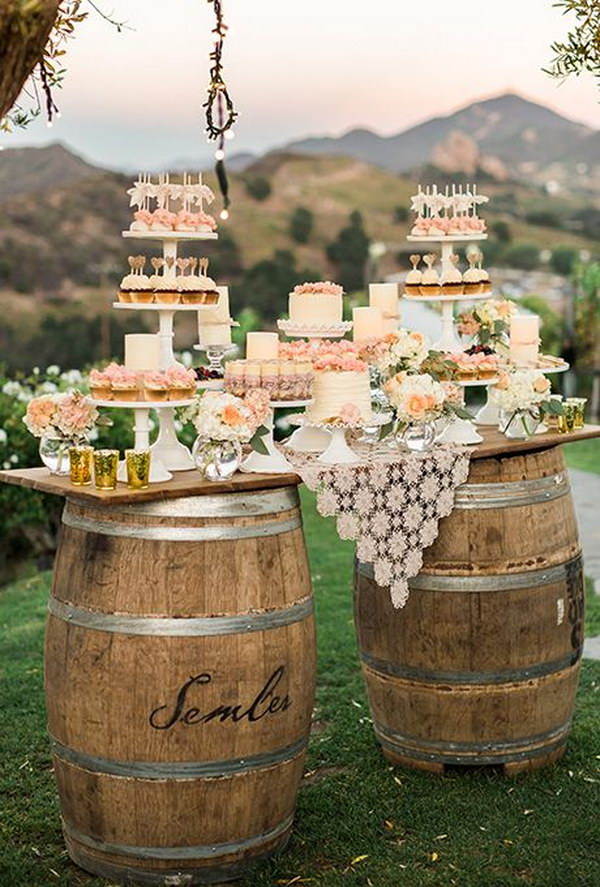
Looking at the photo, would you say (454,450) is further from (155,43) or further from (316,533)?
(316,533)

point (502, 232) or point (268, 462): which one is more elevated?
point (502, 232)

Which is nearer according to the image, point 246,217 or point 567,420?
point 567,420

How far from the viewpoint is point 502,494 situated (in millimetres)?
5094

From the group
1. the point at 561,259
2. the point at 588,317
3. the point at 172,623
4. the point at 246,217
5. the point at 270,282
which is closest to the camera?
the point at 172,623

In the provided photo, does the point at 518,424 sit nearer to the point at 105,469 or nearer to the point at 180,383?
the point at 180,383

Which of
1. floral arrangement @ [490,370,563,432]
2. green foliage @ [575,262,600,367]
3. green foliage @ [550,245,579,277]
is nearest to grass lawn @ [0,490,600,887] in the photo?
floral arrangement @ [490,370,563,432]

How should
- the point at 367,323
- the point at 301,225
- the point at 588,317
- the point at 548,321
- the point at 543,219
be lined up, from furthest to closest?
the point at 543,219, the point at 301,225, the point at 548,321, the point at 588,317, the point at 367,323

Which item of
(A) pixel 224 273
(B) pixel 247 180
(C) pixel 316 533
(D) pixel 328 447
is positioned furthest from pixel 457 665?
(B) pixel 247 180

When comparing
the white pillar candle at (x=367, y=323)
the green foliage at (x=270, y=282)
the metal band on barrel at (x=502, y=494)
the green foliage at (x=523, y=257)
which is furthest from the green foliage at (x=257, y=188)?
the metal band on barrel at (x=502, y=494)

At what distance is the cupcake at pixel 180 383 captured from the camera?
434 cm

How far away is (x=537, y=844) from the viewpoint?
15.6ft

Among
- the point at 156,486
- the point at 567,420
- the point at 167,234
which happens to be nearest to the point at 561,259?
the point at 567,420

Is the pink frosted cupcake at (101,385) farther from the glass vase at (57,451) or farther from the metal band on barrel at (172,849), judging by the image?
the metal band on barrel at (172,849)

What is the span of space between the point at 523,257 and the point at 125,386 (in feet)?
163
